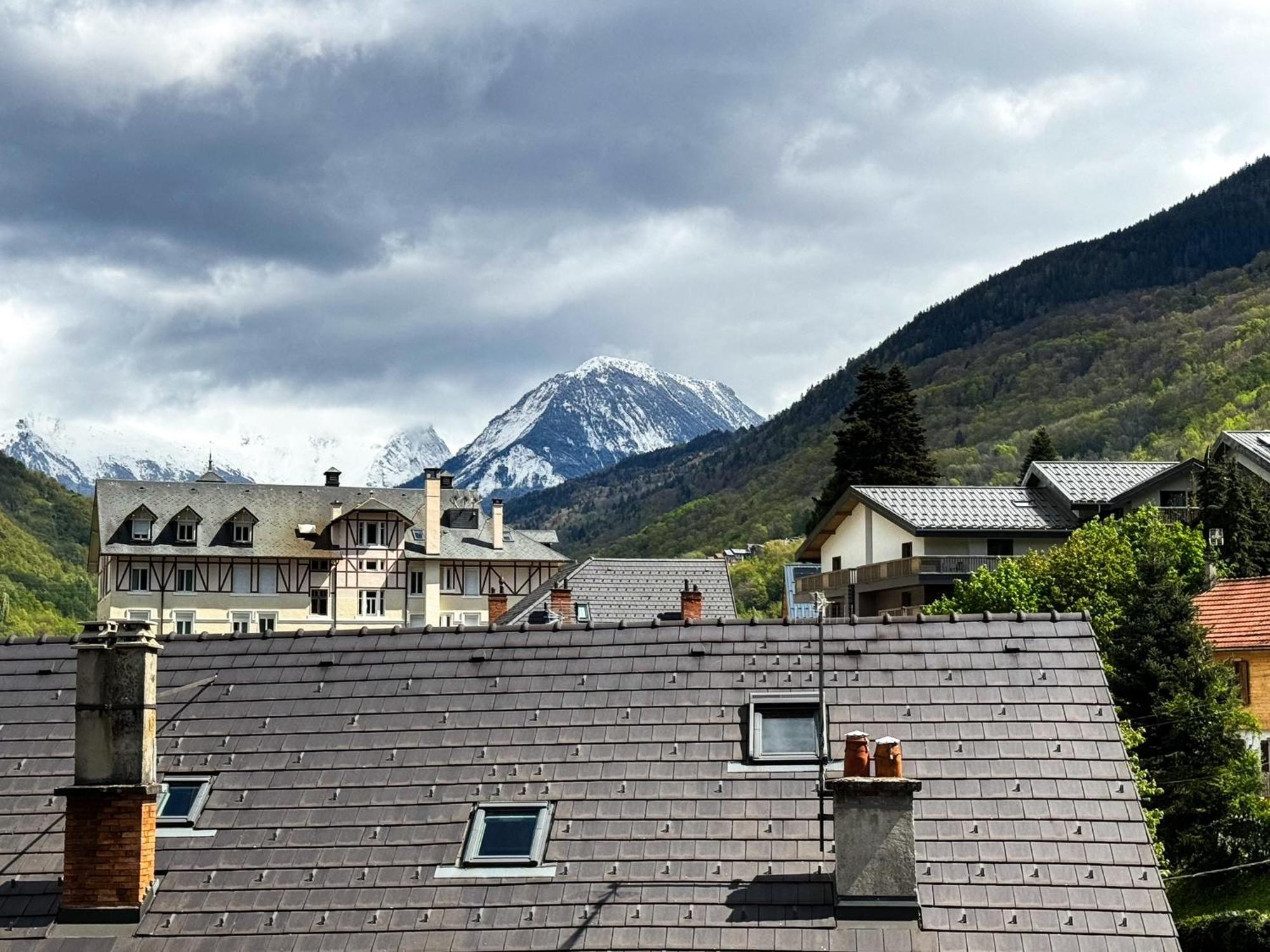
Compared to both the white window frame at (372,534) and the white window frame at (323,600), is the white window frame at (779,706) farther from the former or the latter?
the white window frame at (372,534)

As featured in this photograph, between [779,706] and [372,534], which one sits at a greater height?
[372,534]

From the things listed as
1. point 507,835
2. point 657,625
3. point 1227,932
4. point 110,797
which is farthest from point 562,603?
point 110,797

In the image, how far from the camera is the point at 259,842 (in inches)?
597

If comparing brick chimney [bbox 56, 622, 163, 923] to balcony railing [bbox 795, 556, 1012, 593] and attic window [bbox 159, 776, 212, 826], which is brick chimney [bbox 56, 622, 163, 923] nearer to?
attic window [bbox 159, 776, 212, 826]

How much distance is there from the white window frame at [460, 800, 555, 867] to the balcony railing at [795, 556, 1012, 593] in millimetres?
42762

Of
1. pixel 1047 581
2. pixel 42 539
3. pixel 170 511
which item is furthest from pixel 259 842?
pixel 42 539

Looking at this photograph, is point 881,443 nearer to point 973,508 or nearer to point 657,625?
point 973,508

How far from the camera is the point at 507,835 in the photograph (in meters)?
14.9

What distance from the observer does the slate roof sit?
13.8 metres

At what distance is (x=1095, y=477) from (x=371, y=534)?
40.3m

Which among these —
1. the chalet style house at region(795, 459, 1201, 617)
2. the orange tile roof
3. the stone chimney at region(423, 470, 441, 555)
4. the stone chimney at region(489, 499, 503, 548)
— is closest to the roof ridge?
the orange tile roof

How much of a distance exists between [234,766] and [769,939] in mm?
6190

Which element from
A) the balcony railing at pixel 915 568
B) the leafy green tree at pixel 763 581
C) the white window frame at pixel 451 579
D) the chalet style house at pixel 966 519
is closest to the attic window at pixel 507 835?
the balcony railing at pixel 915 568

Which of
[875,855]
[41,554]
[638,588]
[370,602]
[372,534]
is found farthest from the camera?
[41,554]
